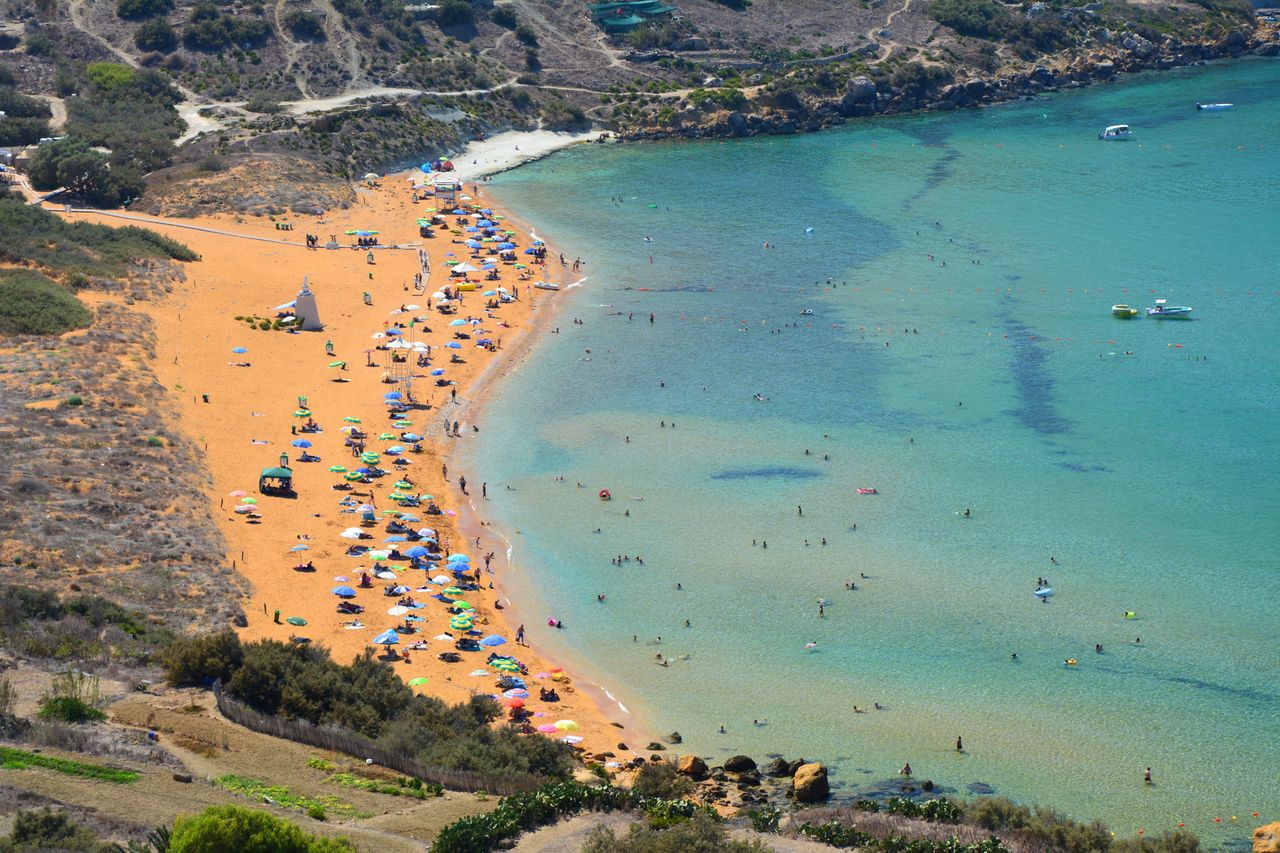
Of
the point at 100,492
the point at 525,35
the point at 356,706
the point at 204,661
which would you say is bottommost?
the point at 100,492

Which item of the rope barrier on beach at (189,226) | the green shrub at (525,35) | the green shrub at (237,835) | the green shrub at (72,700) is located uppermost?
the green shrub at (237,835)

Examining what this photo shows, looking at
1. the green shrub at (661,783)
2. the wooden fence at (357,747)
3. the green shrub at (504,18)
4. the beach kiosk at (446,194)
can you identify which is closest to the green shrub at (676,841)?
the wooden fence at (357,747)

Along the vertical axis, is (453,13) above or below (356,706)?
above

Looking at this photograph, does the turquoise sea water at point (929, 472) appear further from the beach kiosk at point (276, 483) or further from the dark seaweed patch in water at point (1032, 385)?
the beach kiosk at point (276, 483)

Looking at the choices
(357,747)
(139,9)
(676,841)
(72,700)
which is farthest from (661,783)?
(139,9)

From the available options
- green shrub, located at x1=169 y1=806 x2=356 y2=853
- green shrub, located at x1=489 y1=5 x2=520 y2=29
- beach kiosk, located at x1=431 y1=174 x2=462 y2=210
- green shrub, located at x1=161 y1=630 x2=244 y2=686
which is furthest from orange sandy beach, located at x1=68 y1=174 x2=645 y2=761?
green shrub, located at x1=489 y1=5 x2=520 y2=29

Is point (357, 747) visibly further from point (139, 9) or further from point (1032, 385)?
point (139, 9)

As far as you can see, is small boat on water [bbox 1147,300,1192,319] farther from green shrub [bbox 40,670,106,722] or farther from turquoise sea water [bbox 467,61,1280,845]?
green shrub [bbox 40,670,106,722]
